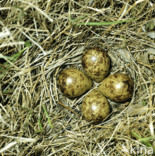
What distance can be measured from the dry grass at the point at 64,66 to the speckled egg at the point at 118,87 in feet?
0.42

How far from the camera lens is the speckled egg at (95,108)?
177cm

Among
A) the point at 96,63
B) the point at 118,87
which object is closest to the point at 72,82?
the point at 96,63

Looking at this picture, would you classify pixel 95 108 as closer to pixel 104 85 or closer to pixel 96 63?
pixel 104 85

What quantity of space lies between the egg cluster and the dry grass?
4.9 inches

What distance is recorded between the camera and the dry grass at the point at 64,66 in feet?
5.74

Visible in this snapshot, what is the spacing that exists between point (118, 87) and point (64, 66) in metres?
0.50

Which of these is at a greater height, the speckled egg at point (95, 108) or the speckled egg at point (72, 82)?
the speckled egg at point (72, 82)

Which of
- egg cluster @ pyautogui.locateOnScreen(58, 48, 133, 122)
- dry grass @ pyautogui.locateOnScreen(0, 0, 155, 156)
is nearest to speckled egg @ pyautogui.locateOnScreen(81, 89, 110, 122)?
egg cluster @ pyautogui.locateOnScreen(58, 48, 133, 122)

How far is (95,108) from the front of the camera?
1.77 m

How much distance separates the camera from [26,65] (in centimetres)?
179

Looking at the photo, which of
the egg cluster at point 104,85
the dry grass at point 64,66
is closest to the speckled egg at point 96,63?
the egg cluster at point 104,85

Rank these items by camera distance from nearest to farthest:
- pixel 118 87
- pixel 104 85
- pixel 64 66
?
1. pixel 118 87
2. pixel 104 85
3. pixel 64 66

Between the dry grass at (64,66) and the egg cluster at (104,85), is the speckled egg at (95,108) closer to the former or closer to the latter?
the egg cluster at (104,85)

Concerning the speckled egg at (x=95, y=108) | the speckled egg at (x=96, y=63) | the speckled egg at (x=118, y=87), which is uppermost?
the speckled egg at (x=96, y=63)
